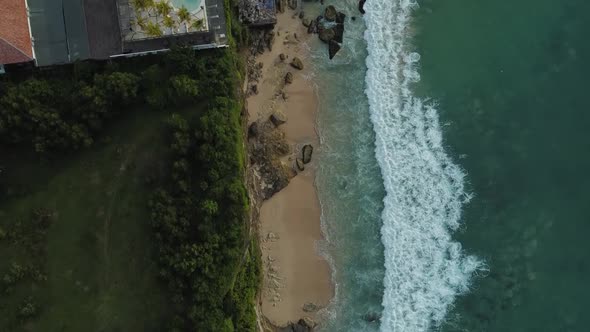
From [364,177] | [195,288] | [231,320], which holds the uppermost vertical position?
[364,177]

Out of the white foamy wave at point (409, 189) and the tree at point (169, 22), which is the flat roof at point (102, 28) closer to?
the tree at point (169, 22)

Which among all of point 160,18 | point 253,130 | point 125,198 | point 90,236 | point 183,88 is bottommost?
point 90,236

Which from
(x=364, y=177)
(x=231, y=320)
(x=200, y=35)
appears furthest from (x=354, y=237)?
(x=200, y=35)

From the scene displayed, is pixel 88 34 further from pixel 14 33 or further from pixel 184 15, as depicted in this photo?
pixel 184 15

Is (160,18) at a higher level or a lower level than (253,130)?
higher

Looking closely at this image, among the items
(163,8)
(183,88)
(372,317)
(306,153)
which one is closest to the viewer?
(183,88)

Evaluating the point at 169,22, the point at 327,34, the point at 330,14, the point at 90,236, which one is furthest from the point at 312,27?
the point at 90,236

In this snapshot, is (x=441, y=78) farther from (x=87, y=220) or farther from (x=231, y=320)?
(x=87, y=220)

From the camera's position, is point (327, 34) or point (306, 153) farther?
point (327, 34)

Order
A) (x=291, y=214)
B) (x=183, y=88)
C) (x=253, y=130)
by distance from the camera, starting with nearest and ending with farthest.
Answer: (x=183, y=88), (x=291, y=214), (x=253, y=130)
